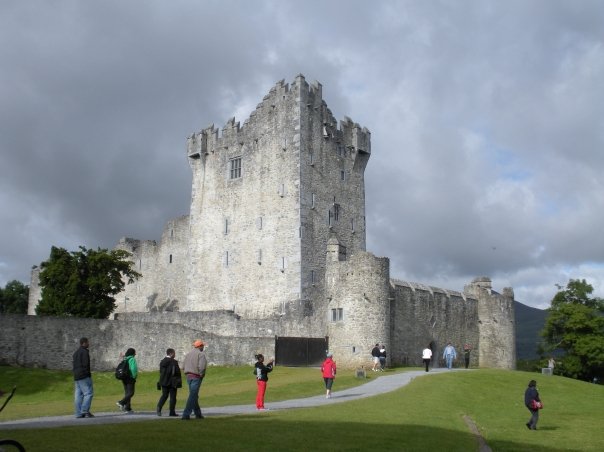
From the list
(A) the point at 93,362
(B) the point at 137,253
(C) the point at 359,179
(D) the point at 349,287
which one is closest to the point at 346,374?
(D) the point at 349,287

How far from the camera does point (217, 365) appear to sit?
135ft

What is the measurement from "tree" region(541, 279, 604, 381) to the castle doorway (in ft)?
82.0

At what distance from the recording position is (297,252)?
49688 mm

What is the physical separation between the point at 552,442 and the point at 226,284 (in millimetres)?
35761

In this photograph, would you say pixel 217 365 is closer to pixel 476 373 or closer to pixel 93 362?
pixel 93 362

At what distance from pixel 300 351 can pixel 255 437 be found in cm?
2654

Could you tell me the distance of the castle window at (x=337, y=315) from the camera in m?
42.1

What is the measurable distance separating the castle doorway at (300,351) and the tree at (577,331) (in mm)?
24994

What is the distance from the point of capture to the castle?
1729 inches

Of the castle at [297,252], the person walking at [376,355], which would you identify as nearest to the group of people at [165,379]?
the person walking at [376,355]

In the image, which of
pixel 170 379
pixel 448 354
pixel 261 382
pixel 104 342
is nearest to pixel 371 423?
pixel 261 382

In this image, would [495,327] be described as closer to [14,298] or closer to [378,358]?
[378,358]

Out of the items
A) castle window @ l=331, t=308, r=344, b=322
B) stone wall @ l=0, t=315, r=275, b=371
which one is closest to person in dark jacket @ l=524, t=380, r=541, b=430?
castle window @ l=331, t=308, r=344, b=322

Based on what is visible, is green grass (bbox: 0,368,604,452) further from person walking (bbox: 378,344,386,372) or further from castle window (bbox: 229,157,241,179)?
castle window (bbox: 229,157,241,179)
